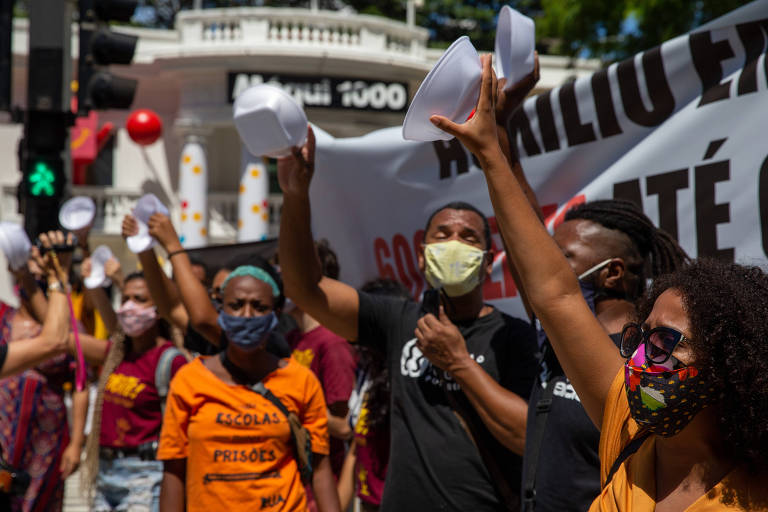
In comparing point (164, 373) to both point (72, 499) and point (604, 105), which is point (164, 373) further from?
point (72, 499)

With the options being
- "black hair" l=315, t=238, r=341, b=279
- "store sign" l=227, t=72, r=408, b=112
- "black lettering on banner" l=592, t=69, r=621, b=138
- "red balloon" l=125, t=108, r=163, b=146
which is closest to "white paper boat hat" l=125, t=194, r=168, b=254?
"black hair" l=315, t=238, r=341, b=279

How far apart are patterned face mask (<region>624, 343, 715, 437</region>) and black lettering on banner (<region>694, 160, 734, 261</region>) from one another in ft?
5.06

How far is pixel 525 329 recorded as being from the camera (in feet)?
10.6

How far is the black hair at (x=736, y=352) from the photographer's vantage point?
179 cm

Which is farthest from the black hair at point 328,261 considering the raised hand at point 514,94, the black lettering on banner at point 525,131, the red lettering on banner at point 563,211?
the raised hand at point 514,94

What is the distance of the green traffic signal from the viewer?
6.97 m

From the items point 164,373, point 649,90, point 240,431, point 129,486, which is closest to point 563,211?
point 649,90

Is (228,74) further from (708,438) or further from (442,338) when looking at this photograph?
(708,438)

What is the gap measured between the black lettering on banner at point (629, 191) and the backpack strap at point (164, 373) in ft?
8.27

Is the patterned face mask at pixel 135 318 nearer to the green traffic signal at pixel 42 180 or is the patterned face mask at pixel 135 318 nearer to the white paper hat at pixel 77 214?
the white paper hat at pixel 77 214

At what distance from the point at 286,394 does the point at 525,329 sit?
1.11m

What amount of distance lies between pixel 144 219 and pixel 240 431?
1448 millimetres

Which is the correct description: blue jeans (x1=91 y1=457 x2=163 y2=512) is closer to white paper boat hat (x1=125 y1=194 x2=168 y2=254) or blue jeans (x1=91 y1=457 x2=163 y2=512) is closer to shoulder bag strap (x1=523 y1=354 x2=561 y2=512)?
white paper boat hat (x1=125 y1=194 x2=168 y2=254)

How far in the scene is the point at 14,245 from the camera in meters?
4.91
